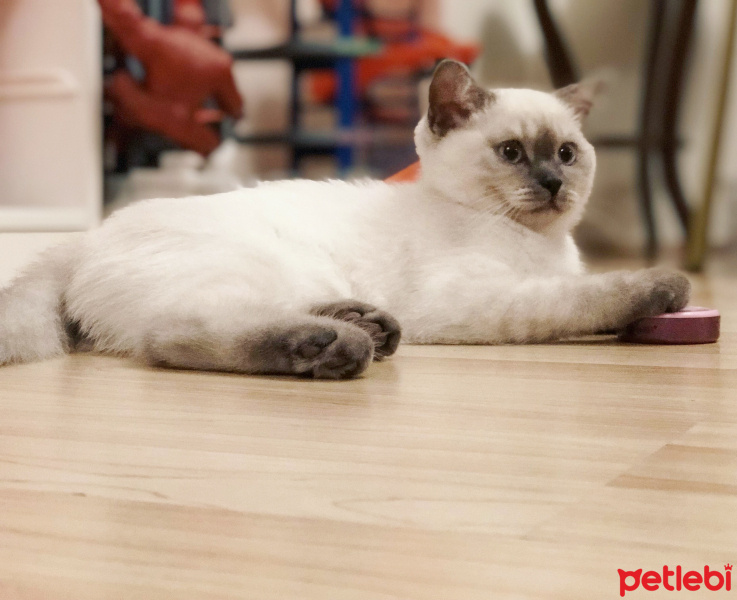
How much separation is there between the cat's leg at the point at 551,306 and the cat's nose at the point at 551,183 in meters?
0.19

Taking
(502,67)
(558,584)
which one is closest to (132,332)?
(558,584)

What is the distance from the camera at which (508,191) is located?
1738 mm

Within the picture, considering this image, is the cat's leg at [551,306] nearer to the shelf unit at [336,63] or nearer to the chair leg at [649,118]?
the shelf unit at [336,63]

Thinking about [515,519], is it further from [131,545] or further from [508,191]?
[508,191]

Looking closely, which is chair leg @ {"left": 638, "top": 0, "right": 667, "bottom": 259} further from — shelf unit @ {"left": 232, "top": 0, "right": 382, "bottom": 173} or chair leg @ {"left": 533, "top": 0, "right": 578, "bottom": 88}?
shelf unit @ {"left": 232, "top": 0, "right": 382, "bottom": 173}

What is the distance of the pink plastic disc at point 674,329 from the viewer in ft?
5.53

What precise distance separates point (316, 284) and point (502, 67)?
3.51 m

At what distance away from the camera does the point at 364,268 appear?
68.4 inches

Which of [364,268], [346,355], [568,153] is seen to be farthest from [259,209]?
[568,153]

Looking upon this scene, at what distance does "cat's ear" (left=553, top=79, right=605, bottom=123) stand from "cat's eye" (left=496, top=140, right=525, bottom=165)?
0.23 m

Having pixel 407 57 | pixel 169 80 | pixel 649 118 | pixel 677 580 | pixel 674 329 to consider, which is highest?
pixel 407 57

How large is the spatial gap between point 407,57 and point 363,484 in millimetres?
3246

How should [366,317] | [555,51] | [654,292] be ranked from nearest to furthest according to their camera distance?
[366,317], [654,292], [555,51]

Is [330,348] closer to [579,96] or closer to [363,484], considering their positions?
[363,484]
